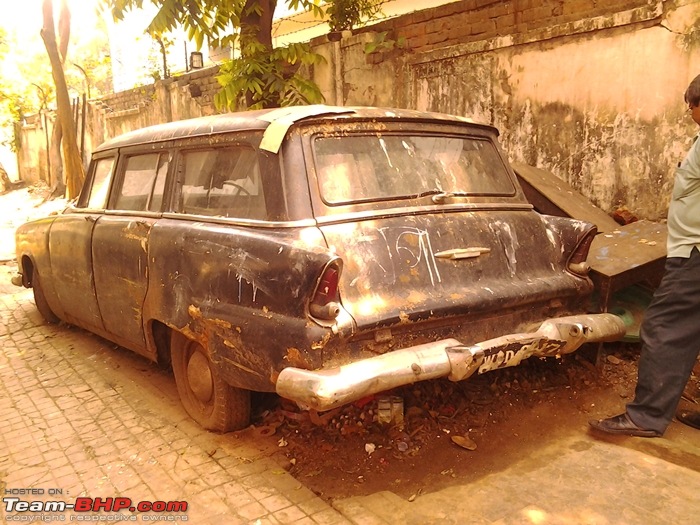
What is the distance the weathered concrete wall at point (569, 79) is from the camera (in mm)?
4609

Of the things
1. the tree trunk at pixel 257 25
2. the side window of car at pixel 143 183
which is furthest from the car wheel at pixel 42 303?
the tree trunk at pixel 257 25

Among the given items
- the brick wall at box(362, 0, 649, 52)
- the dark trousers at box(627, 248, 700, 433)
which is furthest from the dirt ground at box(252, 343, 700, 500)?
the brick wall at box(362, 0, 649, 52)

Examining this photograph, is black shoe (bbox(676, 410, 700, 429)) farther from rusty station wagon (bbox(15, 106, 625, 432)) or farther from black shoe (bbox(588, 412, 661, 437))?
rusty station wagon (bbox(15, 106, 625, 432))

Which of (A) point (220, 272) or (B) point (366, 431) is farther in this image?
(B) point (366, 431)

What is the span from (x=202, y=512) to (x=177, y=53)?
17.5 m

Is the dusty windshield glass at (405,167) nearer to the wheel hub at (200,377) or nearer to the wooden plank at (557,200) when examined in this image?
the wooden plank at (557,200)

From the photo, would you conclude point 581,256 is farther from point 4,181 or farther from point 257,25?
point 4,181

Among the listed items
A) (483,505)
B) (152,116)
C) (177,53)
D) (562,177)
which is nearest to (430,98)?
(562,177)

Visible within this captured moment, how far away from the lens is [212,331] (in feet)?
9.74

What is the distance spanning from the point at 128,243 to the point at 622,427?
3.20 metres

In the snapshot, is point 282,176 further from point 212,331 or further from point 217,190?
point 212,331

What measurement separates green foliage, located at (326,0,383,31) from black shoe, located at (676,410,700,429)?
6.67 metres

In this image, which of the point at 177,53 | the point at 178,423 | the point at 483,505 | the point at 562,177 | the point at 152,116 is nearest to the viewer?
the point at 483,505

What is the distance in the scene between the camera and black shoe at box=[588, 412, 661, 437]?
3.00 meters
